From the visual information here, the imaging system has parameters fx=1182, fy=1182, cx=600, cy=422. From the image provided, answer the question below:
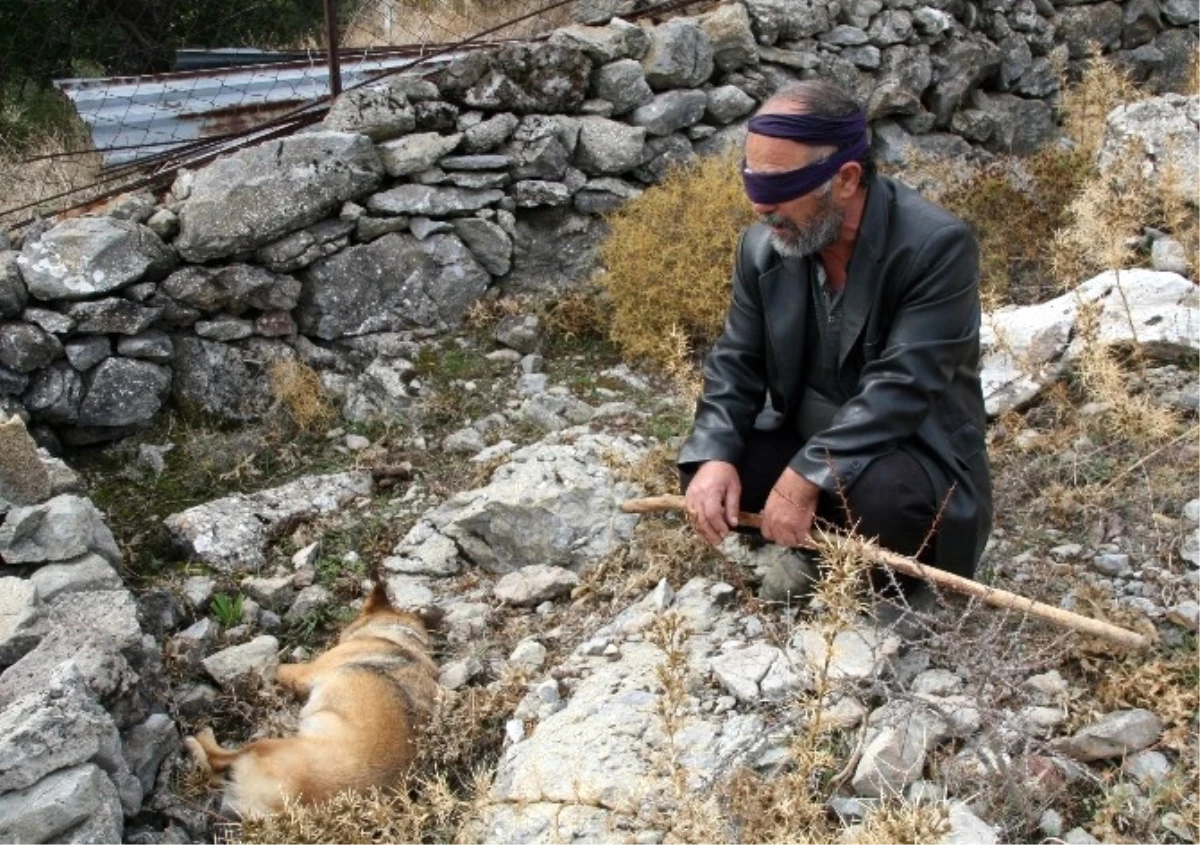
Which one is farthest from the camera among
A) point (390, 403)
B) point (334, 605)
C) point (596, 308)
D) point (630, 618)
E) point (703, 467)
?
point (596, 308)

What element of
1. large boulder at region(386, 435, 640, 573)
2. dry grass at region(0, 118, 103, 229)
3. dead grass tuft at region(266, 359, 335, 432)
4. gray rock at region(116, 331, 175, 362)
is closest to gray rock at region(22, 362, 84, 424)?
gray rock at region(116, 331, 175, 362)

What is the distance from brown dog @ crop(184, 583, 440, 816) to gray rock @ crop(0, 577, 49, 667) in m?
0.55

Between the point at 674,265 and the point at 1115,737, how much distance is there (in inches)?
133

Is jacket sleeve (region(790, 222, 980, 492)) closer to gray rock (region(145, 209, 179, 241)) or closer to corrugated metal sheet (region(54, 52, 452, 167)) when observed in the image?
gray rock (region(145, 209, 179, 241))

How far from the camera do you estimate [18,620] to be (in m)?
3.44

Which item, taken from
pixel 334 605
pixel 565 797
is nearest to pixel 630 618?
pixel 565 797

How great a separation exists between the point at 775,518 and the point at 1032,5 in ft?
20.3

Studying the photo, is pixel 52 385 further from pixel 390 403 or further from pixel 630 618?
pixel 630 618

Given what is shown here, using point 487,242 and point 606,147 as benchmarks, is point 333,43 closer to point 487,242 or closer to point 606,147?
point 487,242

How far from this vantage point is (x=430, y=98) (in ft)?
19.4

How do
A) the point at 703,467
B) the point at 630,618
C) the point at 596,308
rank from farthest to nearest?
1. the point at 596,308
2. the point at 630,618
3. the point at 703,467

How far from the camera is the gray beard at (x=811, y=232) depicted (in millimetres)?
3273

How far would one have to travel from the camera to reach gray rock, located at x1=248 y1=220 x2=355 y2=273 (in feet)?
18.3

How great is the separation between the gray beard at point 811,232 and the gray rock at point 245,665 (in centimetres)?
225
